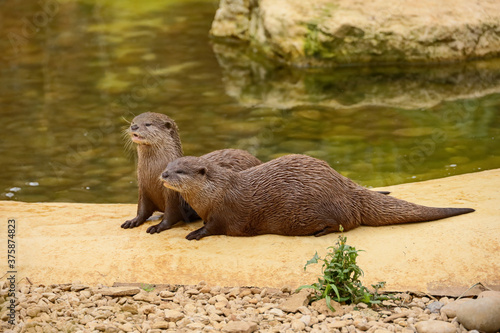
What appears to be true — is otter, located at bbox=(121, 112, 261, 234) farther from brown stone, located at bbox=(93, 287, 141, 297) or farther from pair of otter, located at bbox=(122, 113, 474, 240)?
brown stone, located at bbox=(93, 287, 141, 297)

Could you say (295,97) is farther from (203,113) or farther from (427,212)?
(427,212)

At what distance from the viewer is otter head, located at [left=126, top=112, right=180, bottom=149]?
4.25m

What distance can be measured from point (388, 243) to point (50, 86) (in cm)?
581

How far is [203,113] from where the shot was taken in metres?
7.66

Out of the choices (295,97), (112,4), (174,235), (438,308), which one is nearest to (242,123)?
(295,97)

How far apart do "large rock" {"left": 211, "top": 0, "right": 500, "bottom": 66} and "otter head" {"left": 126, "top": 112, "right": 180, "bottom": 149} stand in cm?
509

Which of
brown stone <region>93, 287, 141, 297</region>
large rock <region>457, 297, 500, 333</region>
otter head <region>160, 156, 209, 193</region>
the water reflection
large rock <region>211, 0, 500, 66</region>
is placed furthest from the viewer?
large rock <region>211, 0, 500, 66</region>

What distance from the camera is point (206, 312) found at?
3297mm

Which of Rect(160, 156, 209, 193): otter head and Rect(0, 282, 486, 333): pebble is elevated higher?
Rect(160, 156, 209, 193): otter head

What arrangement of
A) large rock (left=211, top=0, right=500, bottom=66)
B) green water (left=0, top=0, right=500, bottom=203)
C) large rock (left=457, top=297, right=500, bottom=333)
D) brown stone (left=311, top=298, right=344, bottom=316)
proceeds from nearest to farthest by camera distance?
large rock (left=457, top=297, right=500, bottom=333) → brown stone (left=311, top=298, right=344, bottom=316) → green water (left=0, top=0, right=500, bottom=203) → large rock (left=211, top=0, right=500, bottom=66)

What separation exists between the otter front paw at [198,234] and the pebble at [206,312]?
0.56 meters

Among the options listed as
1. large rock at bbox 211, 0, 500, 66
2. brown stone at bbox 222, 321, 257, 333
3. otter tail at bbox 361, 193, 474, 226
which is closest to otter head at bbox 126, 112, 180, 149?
otter tail at bbox 361, 193, 474, 226

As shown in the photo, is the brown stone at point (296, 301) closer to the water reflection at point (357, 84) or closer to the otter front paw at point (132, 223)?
the otter front paw at point (132, 223)

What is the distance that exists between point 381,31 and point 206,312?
644 cm
